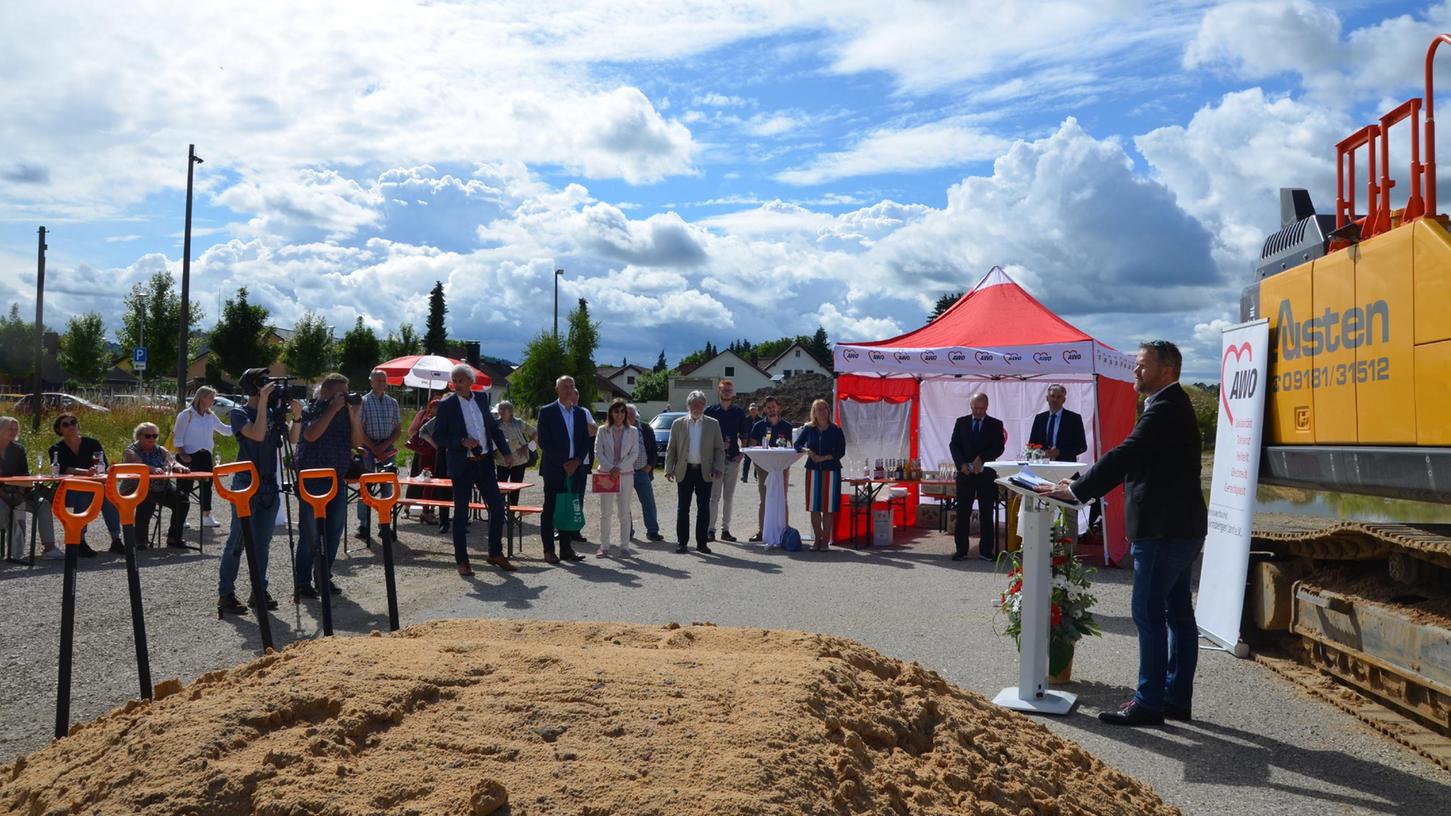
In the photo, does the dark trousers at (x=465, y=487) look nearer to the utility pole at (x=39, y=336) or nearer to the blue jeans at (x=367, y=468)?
the blue jeans at (x=367, y=468)

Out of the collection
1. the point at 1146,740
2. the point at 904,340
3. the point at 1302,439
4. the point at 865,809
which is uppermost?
the point at 904,340

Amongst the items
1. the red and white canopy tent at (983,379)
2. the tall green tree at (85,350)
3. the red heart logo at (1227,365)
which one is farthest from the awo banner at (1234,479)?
the tall green tree at (85,350)

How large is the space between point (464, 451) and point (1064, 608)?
6414mm

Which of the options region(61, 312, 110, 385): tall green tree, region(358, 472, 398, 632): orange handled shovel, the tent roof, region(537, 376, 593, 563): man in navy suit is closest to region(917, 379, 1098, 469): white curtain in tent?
the tent roof

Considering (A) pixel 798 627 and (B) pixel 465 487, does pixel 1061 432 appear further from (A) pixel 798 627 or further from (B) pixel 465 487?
(B) pixel 465 487

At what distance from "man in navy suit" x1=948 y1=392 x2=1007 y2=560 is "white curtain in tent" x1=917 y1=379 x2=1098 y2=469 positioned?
10.7 ft

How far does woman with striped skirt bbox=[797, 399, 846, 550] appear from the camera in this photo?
14.5 m

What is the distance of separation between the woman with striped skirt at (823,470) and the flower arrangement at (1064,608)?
7156 millimetres

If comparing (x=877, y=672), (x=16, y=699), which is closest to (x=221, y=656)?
(x=16, y=699)

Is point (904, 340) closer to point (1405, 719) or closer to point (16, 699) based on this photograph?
point (1405, 719)

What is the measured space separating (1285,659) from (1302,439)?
232 cm

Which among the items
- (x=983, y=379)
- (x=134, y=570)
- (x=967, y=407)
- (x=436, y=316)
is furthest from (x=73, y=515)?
(x=436, y=316)

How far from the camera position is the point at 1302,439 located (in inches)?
256

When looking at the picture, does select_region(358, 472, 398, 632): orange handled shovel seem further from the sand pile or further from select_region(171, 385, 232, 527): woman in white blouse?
select_region(171, 385, 232, 527): woman in white blouse
